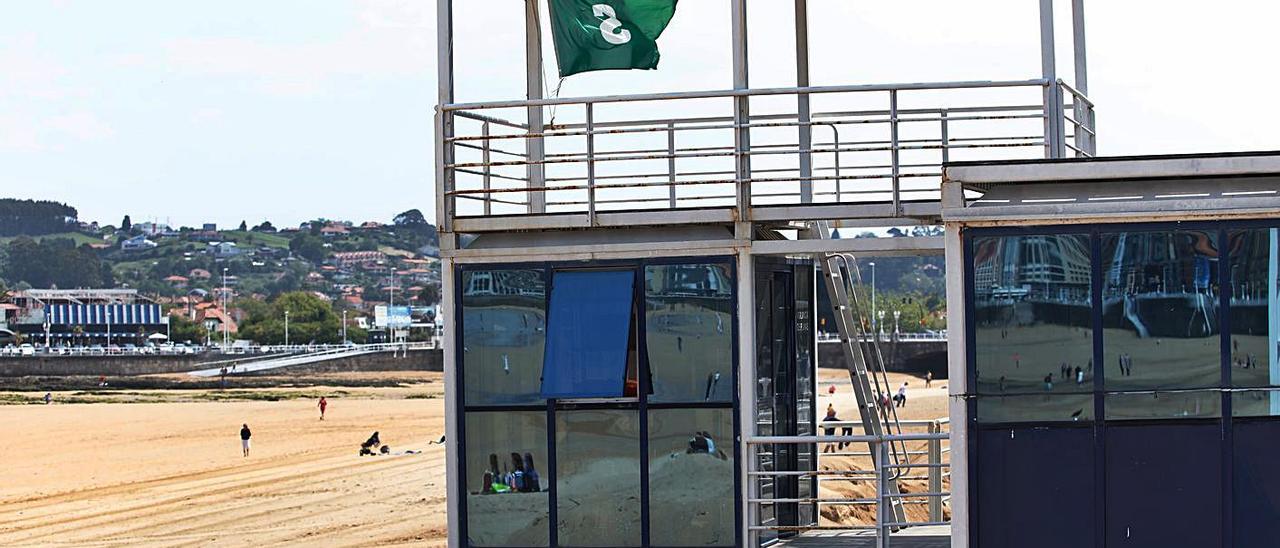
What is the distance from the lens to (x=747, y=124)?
13.0 meters

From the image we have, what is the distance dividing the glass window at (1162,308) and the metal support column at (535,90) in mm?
5233

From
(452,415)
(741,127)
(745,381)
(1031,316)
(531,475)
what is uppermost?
(741,127)

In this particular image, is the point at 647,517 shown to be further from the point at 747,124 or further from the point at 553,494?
the point at 747,124

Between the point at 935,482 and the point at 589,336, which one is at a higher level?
the point at 589,336

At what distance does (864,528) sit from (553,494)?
2994 millimetres

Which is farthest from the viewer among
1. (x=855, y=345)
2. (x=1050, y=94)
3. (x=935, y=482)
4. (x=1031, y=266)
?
(x=935, y=482)

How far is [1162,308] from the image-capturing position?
11.0 metres

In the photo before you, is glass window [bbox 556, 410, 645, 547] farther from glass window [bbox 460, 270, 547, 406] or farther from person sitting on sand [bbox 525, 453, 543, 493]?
glass window [bbox 460, 270, 547, 406]

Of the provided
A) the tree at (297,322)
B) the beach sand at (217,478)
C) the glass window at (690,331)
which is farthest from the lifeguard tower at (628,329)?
the tree at (297,322)

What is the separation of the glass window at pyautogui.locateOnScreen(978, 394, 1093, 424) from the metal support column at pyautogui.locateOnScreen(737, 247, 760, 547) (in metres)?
2.38

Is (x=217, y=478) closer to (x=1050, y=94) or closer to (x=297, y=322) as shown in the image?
(x=1050, y=94)

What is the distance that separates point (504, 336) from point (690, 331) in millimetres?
1476

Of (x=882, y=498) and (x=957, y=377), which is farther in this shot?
(x=882, y=498)

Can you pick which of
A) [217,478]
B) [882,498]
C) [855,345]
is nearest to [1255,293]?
[882,498]
